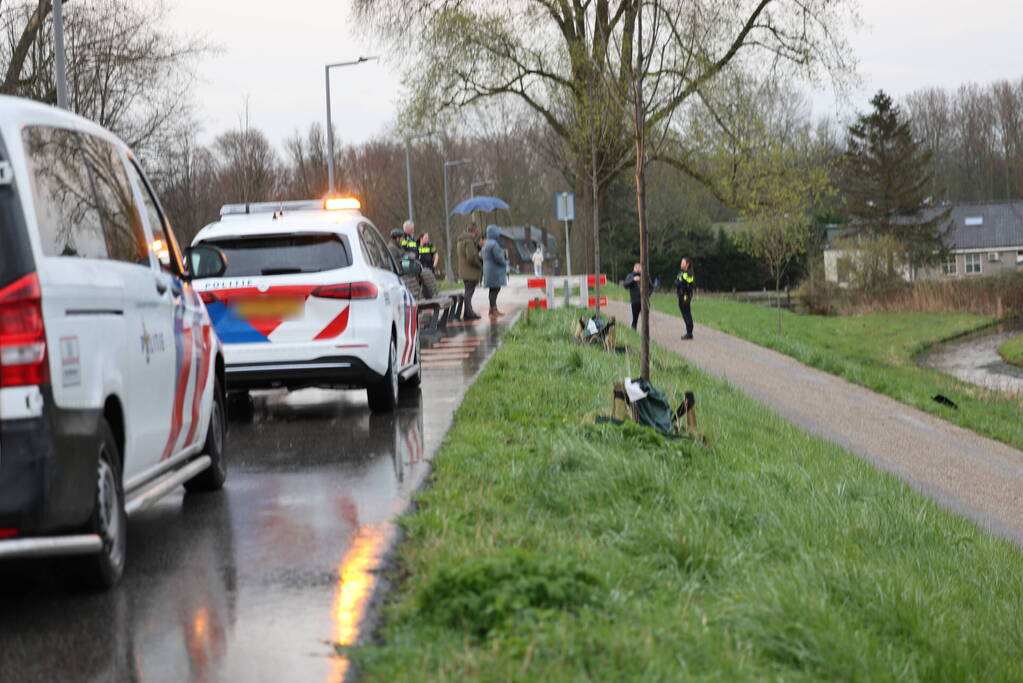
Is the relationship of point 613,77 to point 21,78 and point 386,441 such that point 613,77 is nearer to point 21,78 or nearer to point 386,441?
point 386,441

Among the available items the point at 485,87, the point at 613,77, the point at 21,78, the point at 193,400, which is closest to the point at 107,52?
the point at 21,78

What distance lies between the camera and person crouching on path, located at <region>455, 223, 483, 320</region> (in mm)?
25141

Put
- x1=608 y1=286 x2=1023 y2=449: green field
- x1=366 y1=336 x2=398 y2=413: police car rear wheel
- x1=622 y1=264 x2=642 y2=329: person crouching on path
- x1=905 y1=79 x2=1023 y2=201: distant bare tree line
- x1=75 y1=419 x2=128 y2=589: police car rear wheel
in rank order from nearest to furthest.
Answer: x1=75 y1=419 x2=128 y2=589: police car rear wheel, x1=366 y1=336 x2=398 y2=413: police car rear wheel, x1=608 y1=286 x2=1023 y2=449: green field, x1=622 y1=264 x2=642 y2=329: person crouching on path, x1=905 y1=79 x2=1023 y2=201: distant bare tree line

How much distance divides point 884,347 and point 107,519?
3598 centimetres

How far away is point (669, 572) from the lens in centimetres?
562

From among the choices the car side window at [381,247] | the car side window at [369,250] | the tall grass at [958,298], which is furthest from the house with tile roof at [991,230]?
the car side window at [369,250]

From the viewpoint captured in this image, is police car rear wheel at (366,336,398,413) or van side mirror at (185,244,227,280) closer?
van side mirror at (185,244,227,280)

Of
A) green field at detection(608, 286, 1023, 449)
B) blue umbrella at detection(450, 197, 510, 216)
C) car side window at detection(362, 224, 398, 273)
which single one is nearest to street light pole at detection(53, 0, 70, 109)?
car side window at detection(362, 224, 398, 273)

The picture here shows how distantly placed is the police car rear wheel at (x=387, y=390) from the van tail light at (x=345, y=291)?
0.69 m

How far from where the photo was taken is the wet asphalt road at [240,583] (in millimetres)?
4383

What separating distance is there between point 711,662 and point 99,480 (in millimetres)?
2443

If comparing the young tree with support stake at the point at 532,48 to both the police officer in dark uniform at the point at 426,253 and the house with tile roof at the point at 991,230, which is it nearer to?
the police officer in dark uniform at the point at 426,253

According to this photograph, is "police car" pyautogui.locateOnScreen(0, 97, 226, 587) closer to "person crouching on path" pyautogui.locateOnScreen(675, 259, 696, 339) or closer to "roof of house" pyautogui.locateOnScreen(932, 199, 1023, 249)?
"person crouching on path" pyautogui.locateOnScreen(675, 259, 696, 339)

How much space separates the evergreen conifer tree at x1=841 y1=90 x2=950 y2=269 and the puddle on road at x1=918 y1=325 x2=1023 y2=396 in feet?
107
